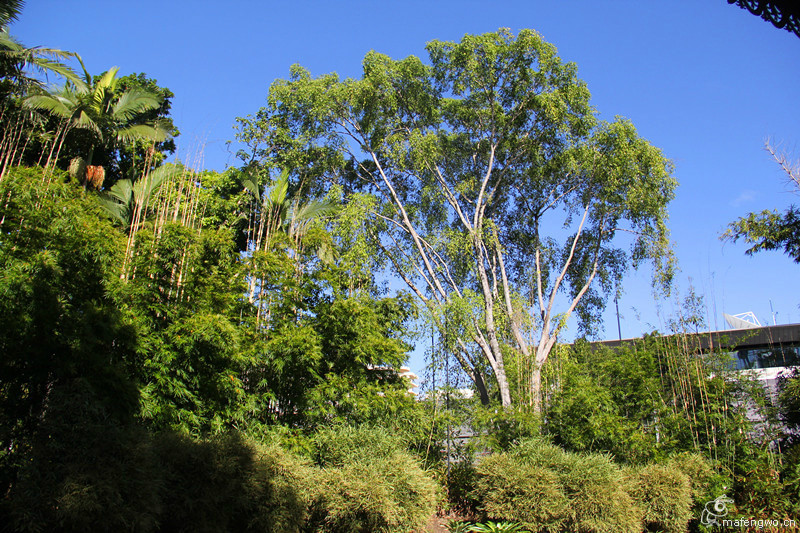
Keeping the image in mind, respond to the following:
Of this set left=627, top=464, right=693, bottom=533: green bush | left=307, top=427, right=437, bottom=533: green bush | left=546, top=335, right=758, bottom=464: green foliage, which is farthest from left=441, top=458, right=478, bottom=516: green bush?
left=627, top=464, right=693, bottom=533: green bush

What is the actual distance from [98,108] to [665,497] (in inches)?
415

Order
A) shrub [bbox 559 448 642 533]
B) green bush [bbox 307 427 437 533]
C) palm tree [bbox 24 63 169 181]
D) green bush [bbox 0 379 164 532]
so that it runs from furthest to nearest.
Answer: palm tree [bbox 24 63 169 181] < shrub [bbox 559 448 642 533] < green bush [bbox 307 427 437 533] < green bush [bbox 0 379 164 532]

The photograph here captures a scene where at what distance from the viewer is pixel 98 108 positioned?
8.95 meters

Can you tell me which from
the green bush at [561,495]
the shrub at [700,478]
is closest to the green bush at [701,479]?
the shrub at [700,478]

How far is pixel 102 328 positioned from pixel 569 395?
676cm

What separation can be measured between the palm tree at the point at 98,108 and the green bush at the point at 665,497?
9.14 m

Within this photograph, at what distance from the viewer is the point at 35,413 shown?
14.0 feet

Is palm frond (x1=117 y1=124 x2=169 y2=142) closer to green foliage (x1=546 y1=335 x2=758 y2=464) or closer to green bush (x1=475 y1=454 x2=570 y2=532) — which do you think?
green bush (x1=475 y1=454 x2=570 y2=532)

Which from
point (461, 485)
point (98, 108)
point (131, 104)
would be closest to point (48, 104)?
point (98, 108)

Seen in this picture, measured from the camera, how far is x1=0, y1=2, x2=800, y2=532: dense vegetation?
436cm

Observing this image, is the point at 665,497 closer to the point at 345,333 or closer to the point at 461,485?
the point at 461,485

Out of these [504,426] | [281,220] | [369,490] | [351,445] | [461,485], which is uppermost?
[281,220]

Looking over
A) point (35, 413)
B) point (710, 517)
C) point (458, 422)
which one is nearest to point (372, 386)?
point (458, 422)

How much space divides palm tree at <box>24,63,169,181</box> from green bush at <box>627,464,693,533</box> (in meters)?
9.14
